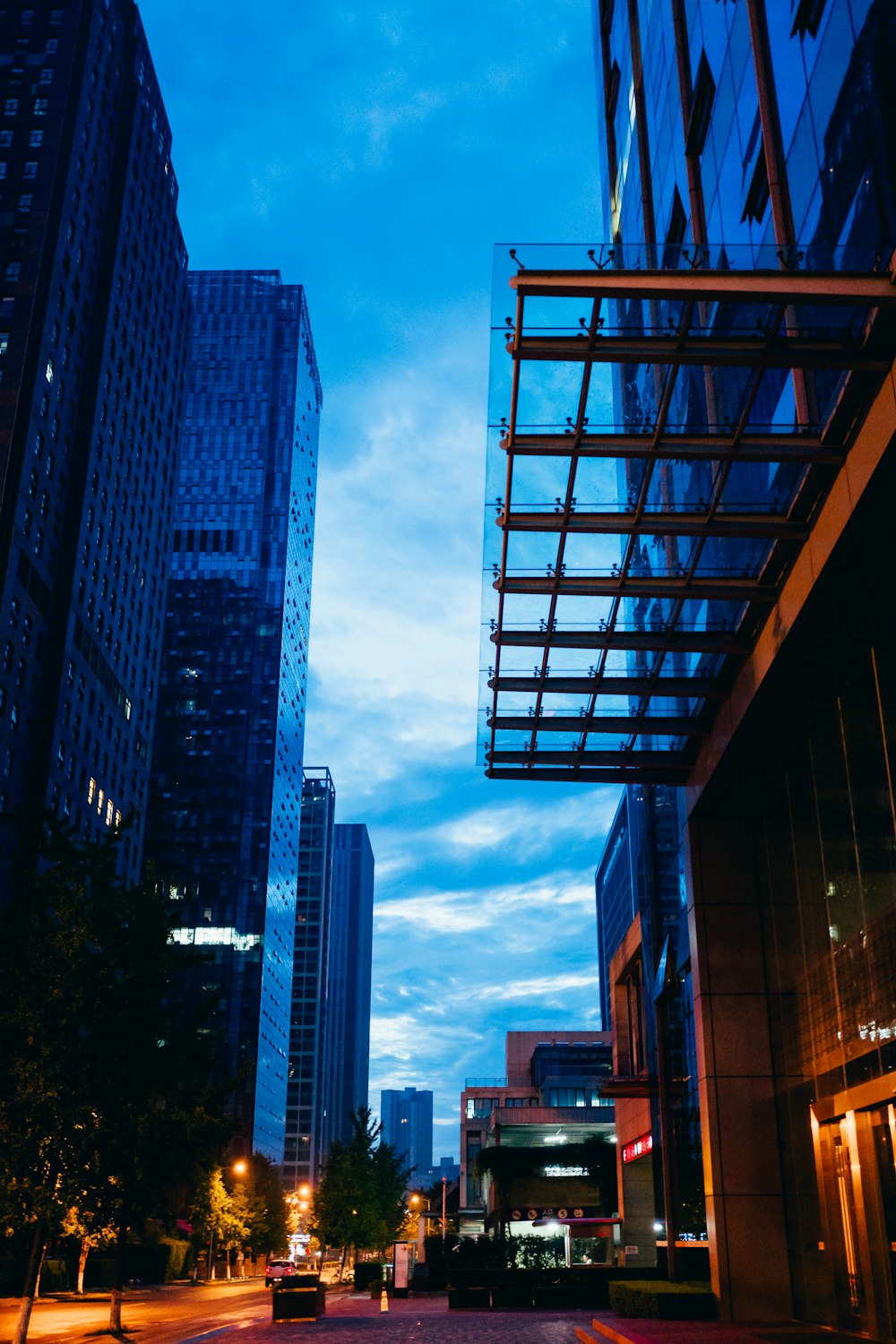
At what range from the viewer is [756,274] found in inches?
578

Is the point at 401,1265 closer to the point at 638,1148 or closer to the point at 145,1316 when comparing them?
the point at 638,1148


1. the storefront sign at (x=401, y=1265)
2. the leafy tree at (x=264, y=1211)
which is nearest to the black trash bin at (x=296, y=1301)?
the storefront sign at (x=401, y=1265)

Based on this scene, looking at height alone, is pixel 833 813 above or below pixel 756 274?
below

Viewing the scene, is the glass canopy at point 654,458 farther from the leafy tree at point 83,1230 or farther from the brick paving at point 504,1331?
the leafy tree at point 83,1230

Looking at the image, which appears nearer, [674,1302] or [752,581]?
[752,581]

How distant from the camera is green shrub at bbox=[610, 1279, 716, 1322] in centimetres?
2373

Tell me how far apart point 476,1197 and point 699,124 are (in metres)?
137

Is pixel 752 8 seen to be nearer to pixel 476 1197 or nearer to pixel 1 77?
pixel 1 77

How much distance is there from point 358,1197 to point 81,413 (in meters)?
60.5

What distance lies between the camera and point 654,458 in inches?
677

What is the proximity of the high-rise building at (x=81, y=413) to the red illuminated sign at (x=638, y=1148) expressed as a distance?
43.2 meters

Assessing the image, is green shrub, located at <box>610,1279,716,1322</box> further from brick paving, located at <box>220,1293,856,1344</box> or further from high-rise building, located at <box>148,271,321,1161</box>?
high-rise building, located at <box>148,271,321,1161</box>

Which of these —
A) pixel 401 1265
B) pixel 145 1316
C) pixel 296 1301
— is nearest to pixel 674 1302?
pixel 296 1301

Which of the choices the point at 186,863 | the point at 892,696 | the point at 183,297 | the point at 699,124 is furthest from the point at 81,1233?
the point at 186,863
